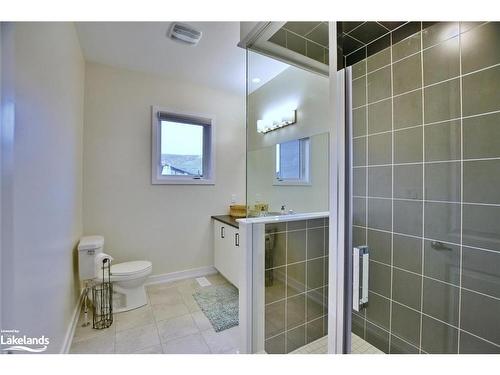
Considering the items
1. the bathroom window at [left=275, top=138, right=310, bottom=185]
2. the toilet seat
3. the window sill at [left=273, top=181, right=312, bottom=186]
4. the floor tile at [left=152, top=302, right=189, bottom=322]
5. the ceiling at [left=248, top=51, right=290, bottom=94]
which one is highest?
the ceiling at [left=248, top=51, right=290, bottom=94]

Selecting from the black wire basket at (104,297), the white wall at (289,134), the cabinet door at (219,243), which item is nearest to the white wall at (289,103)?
the white wall at (289,134)

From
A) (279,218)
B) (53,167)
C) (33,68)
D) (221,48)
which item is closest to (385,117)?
(279,218)

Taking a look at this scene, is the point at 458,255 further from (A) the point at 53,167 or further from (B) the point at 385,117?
(A) the point at 53,167

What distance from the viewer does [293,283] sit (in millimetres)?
1606

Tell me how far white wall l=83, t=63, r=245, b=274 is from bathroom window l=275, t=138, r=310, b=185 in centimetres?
116

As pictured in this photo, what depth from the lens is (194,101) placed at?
307 centimetres

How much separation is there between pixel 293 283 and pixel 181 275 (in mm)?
1889

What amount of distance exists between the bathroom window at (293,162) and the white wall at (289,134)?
2.2 inches

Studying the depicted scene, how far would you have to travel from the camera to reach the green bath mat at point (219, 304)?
1984mm

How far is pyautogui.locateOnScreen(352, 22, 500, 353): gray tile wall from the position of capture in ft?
4.03

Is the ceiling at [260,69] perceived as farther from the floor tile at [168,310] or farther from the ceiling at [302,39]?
the floor tile at [168,310]

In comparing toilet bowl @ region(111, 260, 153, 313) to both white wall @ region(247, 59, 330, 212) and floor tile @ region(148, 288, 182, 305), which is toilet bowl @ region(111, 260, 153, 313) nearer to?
floor tile @ region(148, 288, 182, 305)

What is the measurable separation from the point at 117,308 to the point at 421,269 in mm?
2645

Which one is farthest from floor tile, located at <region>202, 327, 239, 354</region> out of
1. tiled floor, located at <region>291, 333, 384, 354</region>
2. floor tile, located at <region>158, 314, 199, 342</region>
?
tiled floor, located at <region>291, 333, 384, 354</region>
